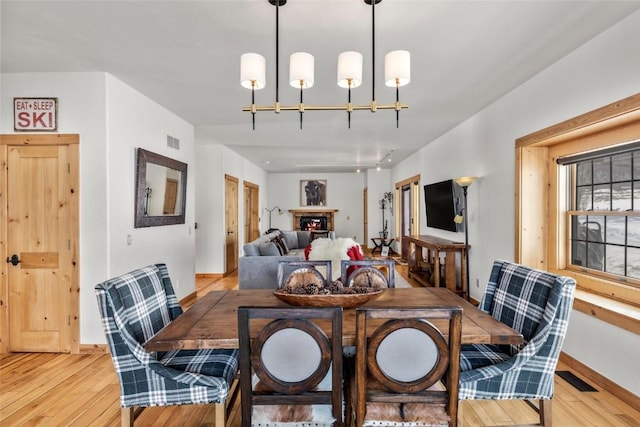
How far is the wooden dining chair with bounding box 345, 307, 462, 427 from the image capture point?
1.33 m

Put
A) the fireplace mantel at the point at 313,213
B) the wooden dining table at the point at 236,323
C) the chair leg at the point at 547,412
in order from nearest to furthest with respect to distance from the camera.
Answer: the wooden dining table at the point at 236,323 → the chair leg at the point at 547,412 → the fireplace mantel at the point at 313,213

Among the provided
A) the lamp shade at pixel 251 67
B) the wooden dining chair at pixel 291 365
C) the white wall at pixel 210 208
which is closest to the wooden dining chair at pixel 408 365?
the wooden dining chair at pixel 291 365

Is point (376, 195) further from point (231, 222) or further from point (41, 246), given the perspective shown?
point (41, 246)

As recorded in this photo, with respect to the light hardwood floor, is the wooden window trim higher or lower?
higher

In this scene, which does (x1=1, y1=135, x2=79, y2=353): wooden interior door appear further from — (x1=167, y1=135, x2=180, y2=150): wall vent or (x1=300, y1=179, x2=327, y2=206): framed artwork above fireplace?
(x1=300, y1=179, x2=327, y2=206): framed artwork above fireplace

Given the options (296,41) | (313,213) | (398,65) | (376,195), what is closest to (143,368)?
(398,65)

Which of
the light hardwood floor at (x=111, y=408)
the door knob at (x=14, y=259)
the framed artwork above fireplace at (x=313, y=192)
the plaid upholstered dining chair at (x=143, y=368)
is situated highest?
the framed artwork above fireplace at (x=313, y=192)

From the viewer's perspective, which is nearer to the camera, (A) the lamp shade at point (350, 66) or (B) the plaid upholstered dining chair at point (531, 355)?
(B) the plaid upholstered dining chair at point (531, 355)

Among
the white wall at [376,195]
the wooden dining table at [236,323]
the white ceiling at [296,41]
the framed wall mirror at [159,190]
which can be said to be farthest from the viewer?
the white wall at [376,195]

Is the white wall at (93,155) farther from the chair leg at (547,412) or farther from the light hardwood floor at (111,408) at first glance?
the chair leg at (547,412)

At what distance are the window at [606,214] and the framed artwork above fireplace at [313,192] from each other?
8.48m

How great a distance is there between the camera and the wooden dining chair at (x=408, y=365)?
133 centimetres

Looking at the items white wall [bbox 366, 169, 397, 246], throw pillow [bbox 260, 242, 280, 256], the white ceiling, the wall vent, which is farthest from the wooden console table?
white wall [bbox 366, 169, 397, 246]

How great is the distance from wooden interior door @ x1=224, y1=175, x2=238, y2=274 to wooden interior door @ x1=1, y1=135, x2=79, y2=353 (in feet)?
11.9
